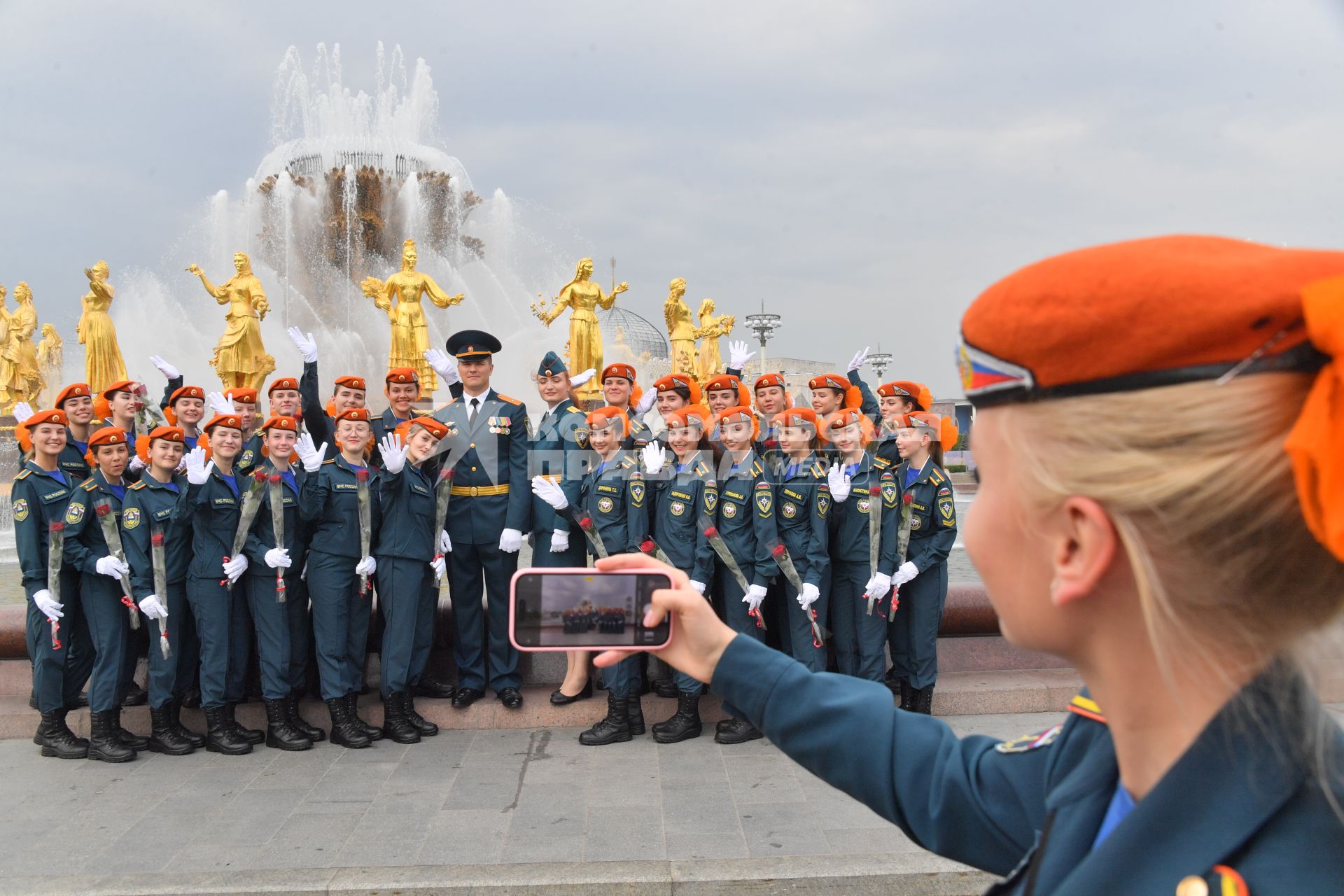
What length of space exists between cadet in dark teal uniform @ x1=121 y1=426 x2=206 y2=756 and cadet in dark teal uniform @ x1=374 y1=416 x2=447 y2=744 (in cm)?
110

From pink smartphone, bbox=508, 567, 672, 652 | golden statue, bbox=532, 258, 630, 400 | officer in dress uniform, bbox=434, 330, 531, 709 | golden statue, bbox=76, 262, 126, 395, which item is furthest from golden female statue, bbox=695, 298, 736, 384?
pink smartphone, bbox=508, 567, 672, 652

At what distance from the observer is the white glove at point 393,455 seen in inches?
234

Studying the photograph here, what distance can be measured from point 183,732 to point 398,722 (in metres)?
1.21

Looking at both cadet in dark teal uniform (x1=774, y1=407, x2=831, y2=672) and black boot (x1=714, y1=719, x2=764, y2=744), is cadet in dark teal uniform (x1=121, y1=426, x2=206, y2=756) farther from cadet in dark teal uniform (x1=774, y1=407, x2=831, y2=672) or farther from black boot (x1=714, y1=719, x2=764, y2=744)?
cadet in dark teal uniform (x1=774, y1=407, x2=831, y2=672)

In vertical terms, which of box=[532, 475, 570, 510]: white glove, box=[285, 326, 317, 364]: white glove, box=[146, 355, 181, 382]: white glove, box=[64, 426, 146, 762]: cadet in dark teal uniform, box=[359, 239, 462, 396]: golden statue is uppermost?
box=[359, 239, 462, 396]: golden statue

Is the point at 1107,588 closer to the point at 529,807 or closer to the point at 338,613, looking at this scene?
the point at 529,807

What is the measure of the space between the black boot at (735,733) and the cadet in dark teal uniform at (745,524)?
0.05 metres

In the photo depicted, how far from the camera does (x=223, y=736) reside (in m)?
5.67

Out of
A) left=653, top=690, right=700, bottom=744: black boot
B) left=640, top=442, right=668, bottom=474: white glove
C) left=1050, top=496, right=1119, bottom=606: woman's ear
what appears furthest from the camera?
left=640, top=442, right=668, bottom=474: white glove

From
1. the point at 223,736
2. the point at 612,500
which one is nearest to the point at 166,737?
the point at 223,736

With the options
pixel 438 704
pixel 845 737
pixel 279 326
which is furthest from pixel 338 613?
pixel 279 326

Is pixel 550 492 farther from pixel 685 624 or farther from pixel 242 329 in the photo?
pixel 242 329

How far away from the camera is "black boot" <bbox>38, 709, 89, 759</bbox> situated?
5.59 metres

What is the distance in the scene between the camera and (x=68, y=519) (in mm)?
5527
